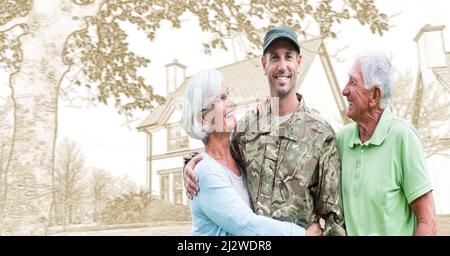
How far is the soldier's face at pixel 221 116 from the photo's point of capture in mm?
1750

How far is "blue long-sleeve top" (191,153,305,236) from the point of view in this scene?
164 cm

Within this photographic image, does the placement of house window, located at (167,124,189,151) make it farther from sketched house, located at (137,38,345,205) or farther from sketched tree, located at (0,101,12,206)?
sketched tree, located at (0,101,12,206)

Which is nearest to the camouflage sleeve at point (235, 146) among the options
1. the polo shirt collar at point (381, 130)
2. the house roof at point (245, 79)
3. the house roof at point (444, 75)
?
the polo shirt collar at point (381, 130)

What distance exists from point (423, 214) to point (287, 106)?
61cm

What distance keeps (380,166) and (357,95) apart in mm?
266

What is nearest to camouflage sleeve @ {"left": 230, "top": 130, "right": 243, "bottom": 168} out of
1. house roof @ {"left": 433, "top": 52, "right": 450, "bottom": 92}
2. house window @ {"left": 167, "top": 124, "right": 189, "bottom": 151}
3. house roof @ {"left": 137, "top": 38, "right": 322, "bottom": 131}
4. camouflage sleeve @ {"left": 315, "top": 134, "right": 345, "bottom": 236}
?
camouflage sleeve @ {"left": 315, "top": 134, "right": 345, "bottom": 236}

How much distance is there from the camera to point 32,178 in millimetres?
3684

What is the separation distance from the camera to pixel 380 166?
163 cm

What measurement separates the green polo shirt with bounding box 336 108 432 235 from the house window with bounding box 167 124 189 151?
2.19 metres

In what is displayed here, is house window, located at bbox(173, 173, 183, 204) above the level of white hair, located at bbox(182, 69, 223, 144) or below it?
below

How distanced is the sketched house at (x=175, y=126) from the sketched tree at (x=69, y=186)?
588 millimetres

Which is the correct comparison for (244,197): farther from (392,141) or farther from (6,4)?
(6,4)

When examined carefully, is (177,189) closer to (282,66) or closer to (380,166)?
(282,66)
